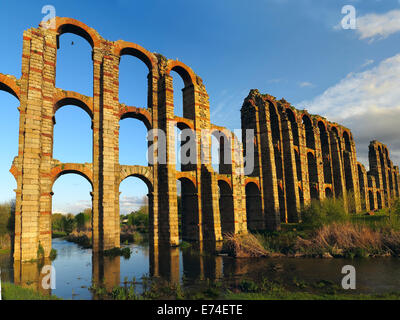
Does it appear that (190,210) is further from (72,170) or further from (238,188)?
(72,170)

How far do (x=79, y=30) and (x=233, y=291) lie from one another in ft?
68.9

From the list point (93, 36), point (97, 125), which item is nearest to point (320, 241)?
point (97, 125)

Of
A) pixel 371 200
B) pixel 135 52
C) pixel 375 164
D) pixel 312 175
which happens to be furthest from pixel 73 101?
pixel 375 164

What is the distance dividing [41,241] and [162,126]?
11.9 metres

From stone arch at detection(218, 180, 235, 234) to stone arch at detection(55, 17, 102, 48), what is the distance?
52.5 ft

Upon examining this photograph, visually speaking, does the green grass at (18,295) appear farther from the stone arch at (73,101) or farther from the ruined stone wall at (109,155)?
the stone arch at (73,101)

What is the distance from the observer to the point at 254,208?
2936 cm

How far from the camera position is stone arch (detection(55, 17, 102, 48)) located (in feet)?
64.9

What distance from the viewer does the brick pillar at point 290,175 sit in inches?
1210

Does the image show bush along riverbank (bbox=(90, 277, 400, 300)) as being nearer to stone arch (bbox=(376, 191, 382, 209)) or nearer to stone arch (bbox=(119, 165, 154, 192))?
stone arch (bbox=(119, 165, 154, 192))

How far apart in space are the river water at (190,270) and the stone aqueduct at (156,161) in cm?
376

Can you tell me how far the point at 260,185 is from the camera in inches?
1150

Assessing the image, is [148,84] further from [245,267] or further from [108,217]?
[245,267]

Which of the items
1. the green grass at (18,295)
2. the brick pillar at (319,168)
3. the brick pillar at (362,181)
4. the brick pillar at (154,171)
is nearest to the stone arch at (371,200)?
the brick pillar at (362,181)
